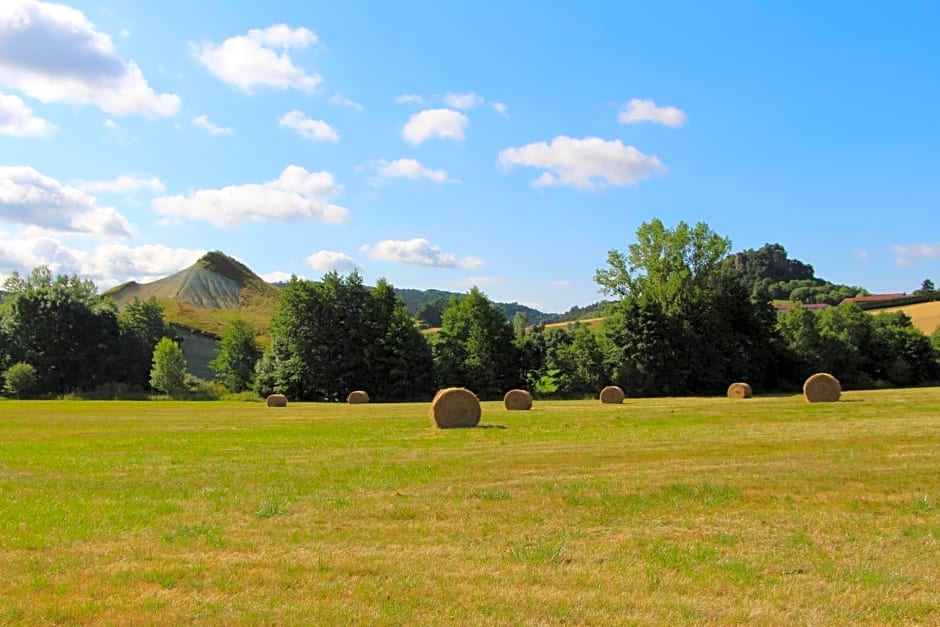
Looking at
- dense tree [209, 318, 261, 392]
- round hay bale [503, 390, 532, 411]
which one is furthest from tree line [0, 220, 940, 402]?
round hay bale [503, 390, 532, 411]

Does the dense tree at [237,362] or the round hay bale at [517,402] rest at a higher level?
the dense tree at [237,362]

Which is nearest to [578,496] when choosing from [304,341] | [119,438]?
[119,438]

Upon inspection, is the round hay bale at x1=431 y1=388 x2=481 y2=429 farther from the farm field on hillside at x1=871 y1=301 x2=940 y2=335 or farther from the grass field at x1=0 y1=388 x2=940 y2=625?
the farm field on hillside at x1=871 y1=301 x2=940 y2=335

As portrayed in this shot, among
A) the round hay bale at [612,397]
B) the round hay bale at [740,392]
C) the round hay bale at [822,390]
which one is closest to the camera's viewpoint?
the round hay bale at [822,390]

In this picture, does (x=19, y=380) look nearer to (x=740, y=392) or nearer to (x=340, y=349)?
(x=340, y=349)

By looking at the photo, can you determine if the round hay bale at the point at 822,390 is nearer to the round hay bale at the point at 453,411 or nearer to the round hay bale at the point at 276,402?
the round hay bale at the point at 453,411

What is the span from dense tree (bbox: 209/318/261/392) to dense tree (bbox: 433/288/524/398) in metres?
21.9

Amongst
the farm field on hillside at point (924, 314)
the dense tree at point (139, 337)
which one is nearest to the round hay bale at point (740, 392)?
the farm field on hillside at point (924, 314)

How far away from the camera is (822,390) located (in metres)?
35.2

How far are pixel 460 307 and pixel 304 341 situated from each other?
46.8 ft

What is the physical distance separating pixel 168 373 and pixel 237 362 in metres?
9.26

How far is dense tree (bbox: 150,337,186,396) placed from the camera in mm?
66688

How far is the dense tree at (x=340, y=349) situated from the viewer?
202 ft

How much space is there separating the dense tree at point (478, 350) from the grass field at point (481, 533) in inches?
1688
